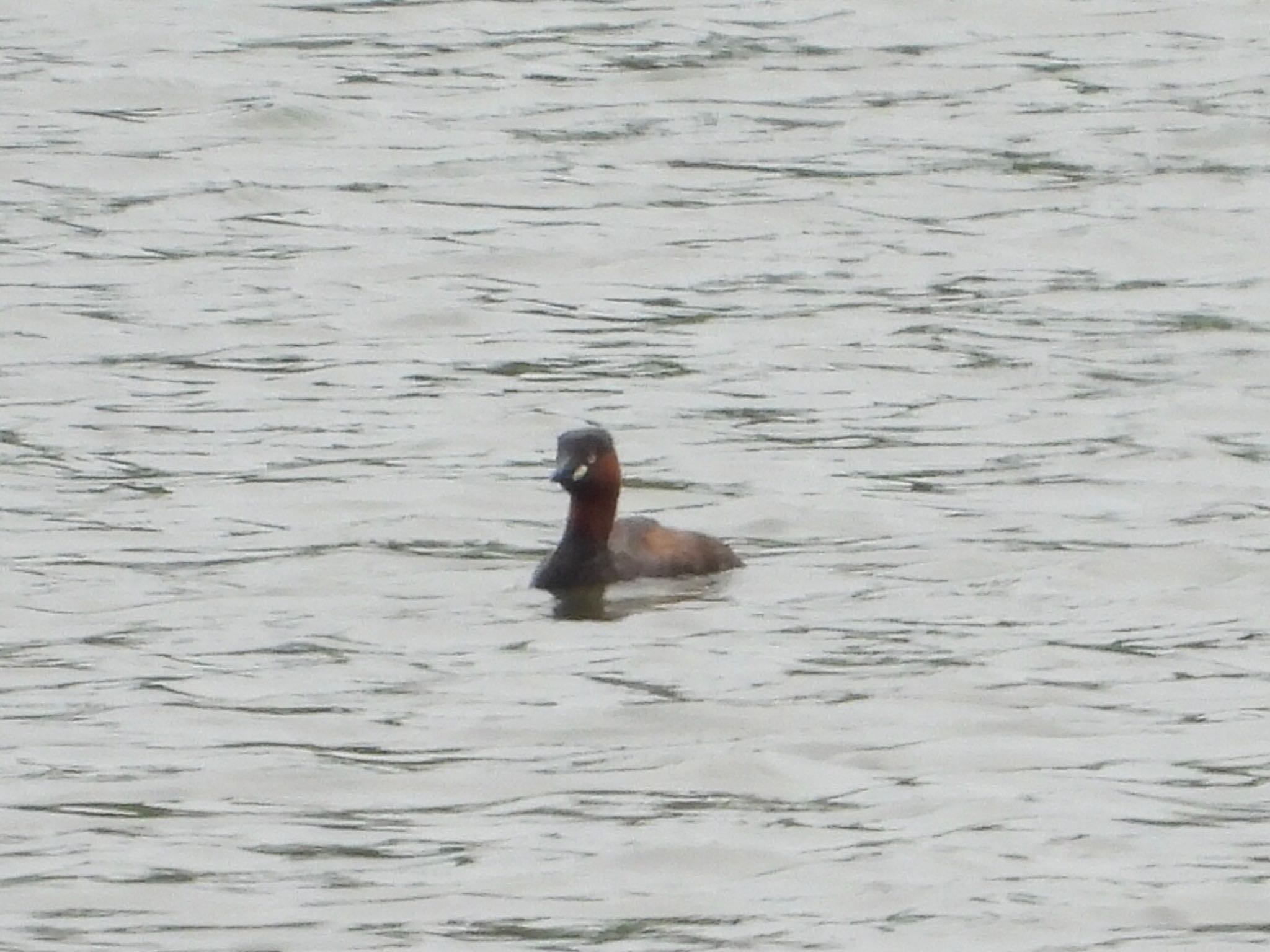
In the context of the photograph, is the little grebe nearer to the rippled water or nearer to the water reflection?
the water reflection

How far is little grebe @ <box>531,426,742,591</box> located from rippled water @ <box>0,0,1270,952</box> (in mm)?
134

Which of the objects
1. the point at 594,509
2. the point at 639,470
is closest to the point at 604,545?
the point at 594,509

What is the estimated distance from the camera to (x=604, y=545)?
42.2 ft

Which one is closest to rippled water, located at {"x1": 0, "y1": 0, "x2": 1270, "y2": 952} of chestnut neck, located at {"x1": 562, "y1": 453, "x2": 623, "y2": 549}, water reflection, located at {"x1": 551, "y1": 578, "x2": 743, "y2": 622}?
water reflection, located at {"x1": 551, "y1": 578, "x2": 743, "y2": 622}

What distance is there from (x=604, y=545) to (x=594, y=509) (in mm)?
127

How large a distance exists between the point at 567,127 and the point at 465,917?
42.7 feet

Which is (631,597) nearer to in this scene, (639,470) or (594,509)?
(594,509)

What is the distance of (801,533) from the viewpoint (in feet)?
44.6

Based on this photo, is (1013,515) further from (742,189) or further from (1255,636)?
(742,189)

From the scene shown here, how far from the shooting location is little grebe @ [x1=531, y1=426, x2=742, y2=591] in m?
12.8

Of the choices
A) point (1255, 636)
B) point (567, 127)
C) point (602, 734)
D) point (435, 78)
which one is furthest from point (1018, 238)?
point (602, 734)

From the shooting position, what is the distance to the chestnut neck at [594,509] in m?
12.9

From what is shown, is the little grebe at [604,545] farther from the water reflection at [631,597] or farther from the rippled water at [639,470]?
the rippled water at [639,470]


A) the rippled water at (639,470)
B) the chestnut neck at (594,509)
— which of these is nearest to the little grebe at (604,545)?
the chestnut neck at (594,509)
